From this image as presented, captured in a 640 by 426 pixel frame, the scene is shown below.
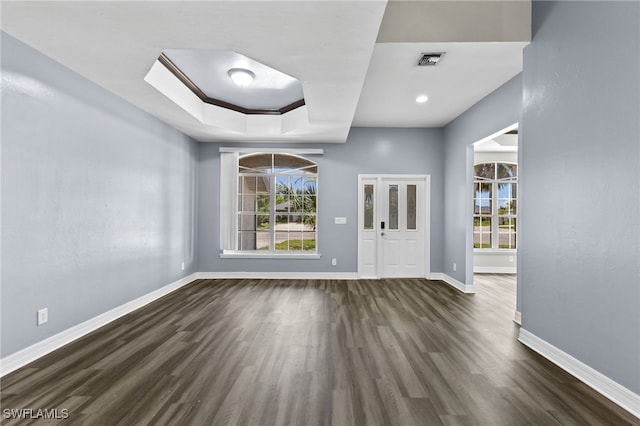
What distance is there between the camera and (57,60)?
2750mm

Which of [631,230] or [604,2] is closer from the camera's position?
[631,230]

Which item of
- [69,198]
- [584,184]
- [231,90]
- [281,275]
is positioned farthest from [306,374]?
[231,90]

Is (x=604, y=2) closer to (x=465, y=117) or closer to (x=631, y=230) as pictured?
(x=631, y=230)

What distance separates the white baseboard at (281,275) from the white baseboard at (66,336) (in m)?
1.43

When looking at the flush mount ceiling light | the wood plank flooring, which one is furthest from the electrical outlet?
the flush mount ceiling light

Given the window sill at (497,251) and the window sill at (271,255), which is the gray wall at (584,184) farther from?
the window sill at (497,251)

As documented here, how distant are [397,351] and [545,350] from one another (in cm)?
125

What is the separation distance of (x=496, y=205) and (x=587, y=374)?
5250 millimetres

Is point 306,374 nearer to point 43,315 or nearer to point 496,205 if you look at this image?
point 43,315

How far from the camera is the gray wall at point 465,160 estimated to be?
3.87m

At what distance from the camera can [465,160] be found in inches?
196

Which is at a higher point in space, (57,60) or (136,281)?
(57,60)

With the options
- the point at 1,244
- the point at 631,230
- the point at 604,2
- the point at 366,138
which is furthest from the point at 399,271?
the point at 1,244

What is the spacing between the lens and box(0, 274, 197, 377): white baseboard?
7.87ft
